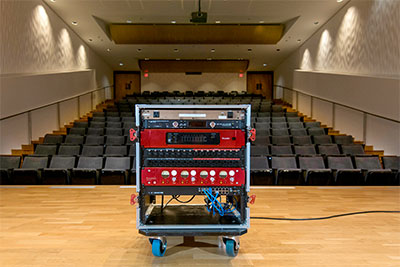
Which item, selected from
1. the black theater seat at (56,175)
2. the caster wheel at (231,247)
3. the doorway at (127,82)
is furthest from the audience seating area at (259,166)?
the doorway at (127,82)

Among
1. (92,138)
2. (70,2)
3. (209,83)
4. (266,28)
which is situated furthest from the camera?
(209,83)

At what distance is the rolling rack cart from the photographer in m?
1.19

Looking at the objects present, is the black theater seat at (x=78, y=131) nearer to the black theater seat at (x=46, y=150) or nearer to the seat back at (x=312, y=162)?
the black theater seat at (x=46, y=150)

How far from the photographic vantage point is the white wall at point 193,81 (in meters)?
9.39

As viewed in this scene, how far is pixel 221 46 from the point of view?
22.1 feet

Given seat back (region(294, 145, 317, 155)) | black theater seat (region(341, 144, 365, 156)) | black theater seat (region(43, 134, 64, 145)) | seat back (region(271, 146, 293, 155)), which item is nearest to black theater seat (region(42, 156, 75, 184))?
black theater seat (region(43, 134, 64, 145))

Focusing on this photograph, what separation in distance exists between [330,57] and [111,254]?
4812 mm

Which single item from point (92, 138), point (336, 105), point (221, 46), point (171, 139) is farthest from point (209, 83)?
point (171, 139)

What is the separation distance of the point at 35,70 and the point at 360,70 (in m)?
3.85

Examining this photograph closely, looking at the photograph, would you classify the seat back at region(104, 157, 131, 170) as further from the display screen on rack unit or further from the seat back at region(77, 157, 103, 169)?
the display screen on rack unit

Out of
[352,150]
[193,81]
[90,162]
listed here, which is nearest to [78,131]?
[90,162]

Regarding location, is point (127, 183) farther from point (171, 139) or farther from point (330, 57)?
point (330, 57)

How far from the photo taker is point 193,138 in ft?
3.97

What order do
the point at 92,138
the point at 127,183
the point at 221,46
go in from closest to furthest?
the point at 127,183, the point at 92,138, the point at 221,46
